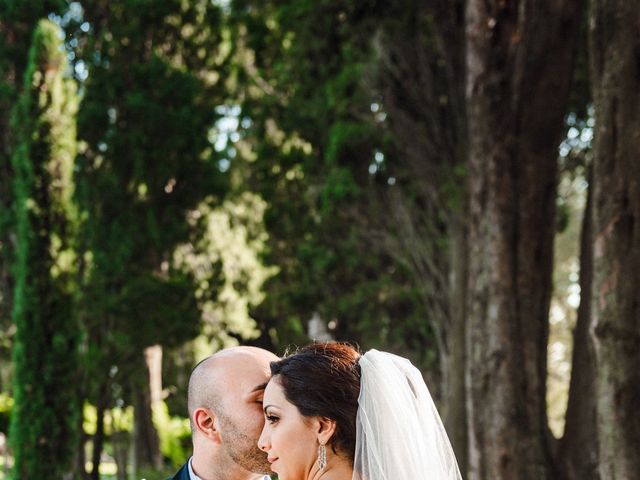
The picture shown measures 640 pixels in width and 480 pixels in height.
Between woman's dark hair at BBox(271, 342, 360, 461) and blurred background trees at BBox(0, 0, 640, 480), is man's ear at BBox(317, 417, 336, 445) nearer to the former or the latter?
woman's dark hair at BBox(271, 342, 360, 461)

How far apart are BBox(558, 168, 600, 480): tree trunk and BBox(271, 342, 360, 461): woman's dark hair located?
6.61 meters

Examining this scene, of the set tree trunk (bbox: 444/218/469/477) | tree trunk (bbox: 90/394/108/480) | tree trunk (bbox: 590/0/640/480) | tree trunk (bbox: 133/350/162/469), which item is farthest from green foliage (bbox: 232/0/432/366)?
tree trunk (bbox: 590/0/640/480)

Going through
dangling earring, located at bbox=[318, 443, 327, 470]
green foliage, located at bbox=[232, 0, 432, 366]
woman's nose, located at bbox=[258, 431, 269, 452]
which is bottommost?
dangling earring, located at bbox=[318, 443, 327, 470]

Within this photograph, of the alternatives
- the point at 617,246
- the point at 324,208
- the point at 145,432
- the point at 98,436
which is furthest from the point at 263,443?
the point at 145,432

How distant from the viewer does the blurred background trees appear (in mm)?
9211

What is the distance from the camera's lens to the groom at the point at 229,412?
10.8 ft

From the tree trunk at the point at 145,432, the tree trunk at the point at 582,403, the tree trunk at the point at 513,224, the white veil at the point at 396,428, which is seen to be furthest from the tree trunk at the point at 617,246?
the tree trunk at the point at 145,432

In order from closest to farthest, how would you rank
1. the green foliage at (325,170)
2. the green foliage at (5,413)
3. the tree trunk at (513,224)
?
the tree trunk at (513,224), the green foliage at (325,170), the green foliage at (5,413)

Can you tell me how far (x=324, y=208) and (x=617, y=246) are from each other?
765 cm

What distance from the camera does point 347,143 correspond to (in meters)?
13.8

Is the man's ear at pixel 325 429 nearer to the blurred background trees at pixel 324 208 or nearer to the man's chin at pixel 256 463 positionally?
the man's chin at pixel 256 463

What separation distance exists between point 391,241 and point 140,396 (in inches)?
263

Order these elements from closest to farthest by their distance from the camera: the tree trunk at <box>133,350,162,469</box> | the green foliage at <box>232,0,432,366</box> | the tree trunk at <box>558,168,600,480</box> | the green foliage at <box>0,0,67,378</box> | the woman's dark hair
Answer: the woman's dark hair → the tree trunk at <box>558,168,600,480</box> → the green foliage at <box>232,0,432,366</box> → the green foliage at <box>0,0,67,378</box> → the tree trunk at <box>133,350,162,469</box>

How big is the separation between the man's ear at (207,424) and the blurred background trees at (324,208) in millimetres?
3850
